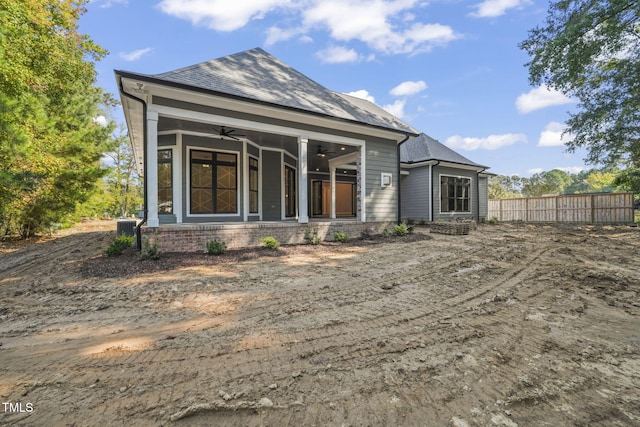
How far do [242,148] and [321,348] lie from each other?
7.72m

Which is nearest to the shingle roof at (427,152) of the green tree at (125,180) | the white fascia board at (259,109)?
the white fascia board at (259,109)

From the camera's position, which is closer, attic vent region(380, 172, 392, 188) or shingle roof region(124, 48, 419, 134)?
shingle roof region(124, 48, 419, 134)

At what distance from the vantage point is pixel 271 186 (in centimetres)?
987

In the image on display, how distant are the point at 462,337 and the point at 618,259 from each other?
20.0 feet

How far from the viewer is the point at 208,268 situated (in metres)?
5.05

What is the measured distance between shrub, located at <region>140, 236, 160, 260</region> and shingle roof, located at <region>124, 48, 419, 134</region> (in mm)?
3501

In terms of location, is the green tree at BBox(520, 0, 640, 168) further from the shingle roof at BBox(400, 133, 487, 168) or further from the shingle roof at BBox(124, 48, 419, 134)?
the shingle roof at BBox(124, 48, 419, 134)

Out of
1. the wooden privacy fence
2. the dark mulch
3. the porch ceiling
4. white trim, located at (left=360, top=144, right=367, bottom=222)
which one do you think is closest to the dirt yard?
the dark mulch

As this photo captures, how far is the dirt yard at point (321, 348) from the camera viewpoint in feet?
5.00

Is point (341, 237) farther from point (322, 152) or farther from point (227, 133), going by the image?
point (227, 133)

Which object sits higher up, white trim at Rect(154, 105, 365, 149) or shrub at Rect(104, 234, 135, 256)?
white trim at Rect(154, 105, 365, 149)

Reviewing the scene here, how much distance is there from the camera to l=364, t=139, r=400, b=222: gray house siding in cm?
932

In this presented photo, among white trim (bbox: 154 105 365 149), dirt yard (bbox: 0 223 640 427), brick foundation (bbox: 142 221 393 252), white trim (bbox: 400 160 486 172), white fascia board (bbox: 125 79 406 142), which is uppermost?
white fascia board (bbox: 125 79 406 142)

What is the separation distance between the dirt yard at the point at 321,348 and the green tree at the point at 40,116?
5.72 m
